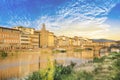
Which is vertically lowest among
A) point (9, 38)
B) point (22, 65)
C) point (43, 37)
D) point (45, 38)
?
point (22, 65)

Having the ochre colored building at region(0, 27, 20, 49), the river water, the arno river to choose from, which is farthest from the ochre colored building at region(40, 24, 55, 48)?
the river water

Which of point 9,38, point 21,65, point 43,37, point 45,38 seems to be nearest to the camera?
point 21,65

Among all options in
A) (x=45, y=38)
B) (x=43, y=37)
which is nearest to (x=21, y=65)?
(x=43, y=37)

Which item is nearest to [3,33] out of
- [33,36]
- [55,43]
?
[33,36]

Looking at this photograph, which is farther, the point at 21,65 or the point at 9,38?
the point at 9,38

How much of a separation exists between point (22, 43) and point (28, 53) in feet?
22.2

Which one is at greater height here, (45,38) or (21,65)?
(45,38)

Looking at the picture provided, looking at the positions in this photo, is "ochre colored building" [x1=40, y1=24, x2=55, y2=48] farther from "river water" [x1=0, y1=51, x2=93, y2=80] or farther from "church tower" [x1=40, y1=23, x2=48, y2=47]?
"river water" [x1=0, y1=51, x2=93, y2=80]

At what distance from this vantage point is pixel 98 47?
2392 cm

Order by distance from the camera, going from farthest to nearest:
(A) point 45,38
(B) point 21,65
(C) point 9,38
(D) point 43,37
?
(A) point 45,38
(D) point 43,37
(C) point 9,38
(B) point 21,65

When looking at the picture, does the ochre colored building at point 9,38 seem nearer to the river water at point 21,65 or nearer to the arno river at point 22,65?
the arno river at point 22,65

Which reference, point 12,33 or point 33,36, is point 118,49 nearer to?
point 12,33

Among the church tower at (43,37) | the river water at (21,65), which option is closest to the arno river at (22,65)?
the river water at (21,65)

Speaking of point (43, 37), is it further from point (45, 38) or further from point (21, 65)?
point (21, 65)
